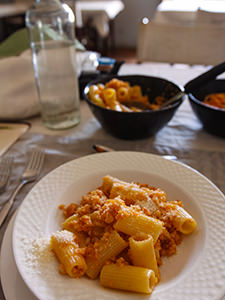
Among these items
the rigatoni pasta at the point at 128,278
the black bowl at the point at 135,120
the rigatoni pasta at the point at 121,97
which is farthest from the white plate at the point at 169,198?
the rigatoni pasta at the point at 121,97

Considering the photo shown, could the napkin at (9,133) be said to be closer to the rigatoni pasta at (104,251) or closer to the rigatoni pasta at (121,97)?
the rigatoni pasta at (121,97)

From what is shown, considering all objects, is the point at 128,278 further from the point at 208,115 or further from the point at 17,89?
the point at 17,89

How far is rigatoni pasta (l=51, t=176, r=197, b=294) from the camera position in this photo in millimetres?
492

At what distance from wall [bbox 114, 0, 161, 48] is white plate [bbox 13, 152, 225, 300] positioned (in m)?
4.85

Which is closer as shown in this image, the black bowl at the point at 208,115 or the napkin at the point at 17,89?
the black bowl at the point at 208,115

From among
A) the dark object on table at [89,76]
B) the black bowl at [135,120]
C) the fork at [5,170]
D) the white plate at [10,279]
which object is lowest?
the white plate at [10,279]

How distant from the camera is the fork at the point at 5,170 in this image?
77 cm

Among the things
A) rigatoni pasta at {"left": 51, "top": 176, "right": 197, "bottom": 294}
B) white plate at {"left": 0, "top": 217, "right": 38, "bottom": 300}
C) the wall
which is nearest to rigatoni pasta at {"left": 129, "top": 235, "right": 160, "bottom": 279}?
rigatoni pasta at {"left": 51, "top": 176, "right": 197, "bottom": 294}

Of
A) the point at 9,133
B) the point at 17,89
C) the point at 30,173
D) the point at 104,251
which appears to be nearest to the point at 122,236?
the point at 104,251

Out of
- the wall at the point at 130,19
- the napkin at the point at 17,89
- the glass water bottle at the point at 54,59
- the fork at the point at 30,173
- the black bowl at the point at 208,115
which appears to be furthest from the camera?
the wall at the point at 130,19

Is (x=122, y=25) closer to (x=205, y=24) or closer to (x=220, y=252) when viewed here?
(x=205, y=24)

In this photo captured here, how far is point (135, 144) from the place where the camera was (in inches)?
38.6

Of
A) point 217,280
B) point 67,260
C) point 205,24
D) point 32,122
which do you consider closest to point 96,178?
point 67,260

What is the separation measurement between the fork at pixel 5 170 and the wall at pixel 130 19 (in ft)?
15.7
